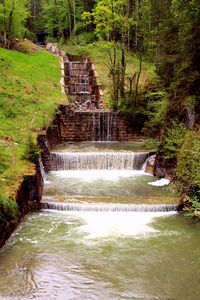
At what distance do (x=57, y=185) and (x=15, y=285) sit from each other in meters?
7.77

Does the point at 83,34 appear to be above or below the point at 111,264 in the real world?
above

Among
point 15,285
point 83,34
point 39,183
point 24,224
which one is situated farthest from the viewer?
point 83,34

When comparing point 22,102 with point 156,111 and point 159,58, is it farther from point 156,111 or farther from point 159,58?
point 159,58

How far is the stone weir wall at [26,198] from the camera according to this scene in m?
12.0

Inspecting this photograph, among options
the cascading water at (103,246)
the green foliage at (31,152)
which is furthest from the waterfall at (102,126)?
the green foliage at (31,152)

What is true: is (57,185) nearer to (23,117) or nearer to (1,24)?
(23,117)

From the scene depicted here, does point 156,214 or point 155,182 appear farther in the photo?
point 155,182

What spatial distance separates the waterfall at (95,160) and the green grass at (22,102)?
1.68 meters

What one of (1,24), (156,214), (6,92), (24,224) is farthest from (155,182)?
(1,24)

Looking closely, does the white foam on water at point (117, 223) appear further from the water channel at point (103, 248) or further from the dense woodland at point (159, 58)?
the dense woodland at point (159, 58)

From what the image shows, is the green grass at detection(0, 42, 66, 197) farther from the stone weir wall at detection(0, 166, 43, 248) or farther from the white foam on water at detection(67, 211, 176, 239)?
the white foam on water at detection(67, 211, 176, 239)

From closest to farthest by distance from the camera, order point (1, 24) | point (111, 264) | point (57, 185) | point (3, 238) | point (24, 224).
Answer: point (111, 264) < point (3, 238) < point (24, 224) < point (57, 185) < point (1, 24)

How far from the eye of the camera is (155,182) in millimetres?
17422

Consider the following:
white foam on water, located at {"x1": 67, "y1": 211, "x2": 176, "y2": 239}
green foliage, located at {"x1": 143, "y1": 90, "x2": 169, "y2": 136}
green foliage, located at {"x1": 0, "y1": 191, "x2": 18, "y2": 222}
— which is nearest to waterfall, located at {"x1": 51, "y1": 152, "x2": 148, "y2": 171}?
green foliage, located at {"x1": 143, "y1": 90, "x2": 169, "y2": 136}
